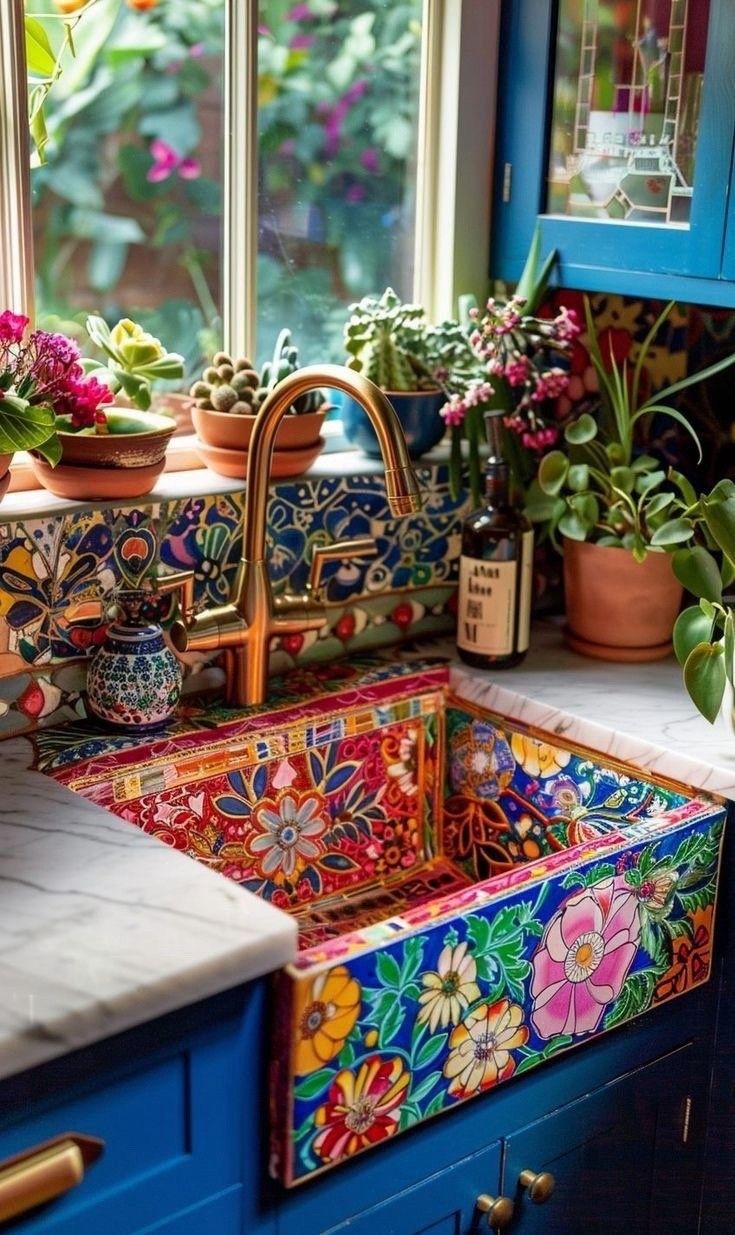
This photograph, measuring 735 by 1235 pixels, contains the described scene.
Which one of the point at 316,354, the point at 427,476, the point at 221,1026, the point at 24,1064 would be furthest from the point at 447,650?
the point at 24,1064

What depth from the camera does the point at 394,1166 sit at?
1.35 metres

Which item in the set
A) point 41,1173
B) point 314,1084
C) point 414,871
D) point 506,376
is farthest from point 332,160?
point 41,1173

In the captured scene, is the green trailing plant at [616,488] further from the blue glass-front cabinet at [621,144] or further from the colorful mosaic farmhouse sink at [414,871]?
the colorful mosaic farmhouse sink at [414,871]

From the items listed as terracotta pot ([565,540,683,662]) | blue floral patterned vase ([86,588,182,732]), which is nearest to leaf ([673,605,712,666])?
terracotta pot ([565,540,683,662])

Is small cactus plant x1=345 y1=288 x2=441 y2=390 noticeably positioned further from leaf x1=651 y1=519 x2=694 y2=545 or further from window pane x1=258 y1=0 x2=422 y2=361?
leaf x1=651 y1=519 x2=694 y2=545

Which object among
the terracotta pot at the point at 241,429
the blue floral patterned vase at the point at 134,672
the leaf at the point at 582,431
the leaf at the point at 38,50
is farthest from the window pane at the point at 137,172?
the leaf at the point at 582,431

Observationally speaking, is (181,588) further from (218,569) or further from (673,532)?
(673,532)

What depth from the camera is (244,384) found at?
1814mm

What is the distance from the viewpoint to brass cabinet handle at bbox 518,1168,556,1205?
1472mm

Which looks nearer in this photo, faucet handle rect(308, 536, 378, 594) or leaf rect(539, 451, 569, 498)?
faucet handle rect(308, 536, 378, 594)

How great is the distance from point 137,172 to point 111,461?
38 centimetres

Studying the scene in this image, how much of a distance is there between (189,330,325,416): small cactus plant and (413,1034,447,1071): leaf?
0.81 metres

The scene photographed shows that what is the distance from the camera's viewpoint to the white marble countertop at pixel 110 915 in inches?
44.2

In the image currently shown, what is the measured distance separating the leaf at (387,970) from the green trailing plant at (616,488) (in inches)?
29.2
